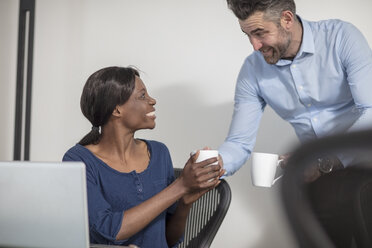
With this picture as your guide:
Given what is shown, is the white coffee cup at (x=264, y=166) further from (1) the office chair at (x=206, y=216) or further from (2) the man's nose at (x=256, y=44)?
(2) the man's nose at (x=256, y=44)

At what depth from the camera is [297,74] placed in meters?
1.79

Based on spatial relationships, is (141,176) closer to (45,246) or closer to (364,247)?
(45,246)

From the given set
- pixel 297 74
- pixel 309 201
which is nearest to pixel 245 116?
pixel 297 74

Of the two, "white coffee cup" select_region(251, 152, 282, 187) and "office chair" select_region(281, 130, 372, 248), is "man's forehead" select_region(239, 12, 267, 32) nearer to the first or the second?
"white coffee cup" select_region(251, 152, 282, 187)

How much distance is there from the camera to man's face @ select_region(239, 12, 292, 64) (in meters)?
1.69

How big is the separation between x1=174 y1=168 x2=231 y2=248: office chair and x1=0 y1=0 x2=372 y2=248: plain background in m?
1.02

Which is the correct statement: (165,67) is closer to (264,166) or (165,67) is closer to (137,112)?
(137,112)

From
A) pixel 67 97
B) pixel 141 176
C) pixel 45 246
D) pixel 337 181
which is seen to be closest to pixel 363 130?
pixel 337 181

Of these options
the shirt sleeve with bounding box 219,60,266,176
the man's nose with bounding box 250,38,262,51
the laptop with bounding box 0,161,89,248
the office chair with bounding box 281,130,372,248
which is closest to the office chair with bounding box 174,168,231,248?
the shirt sleeve with bounding box 219,60,266,176

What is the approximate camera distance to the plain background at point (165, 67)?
2.59 metres

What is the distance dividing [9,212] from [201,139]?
1.79 metres

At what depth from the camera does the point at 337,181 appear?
0.55 metres

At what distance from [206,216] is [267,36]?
0.69 m

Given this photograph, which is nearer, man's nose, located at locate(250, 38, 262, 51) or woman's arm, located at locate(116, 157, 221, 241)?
woman's arm, located at locate(116, 157, 221, 241)
